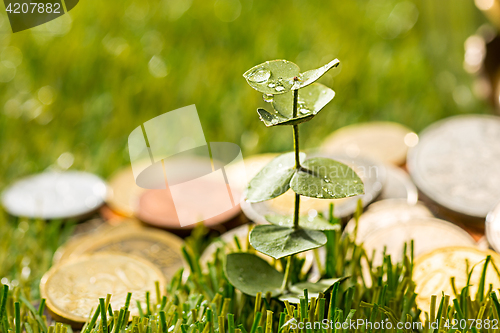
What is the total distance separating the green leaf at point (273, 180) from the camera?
0.72 meters

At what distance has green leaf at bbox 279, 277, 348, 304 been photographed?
2.61 feet

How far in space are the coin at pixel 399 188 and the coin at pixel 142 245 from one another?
60cm

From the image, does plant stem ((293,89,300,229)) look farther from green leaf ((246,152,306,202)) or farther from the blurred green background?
the blurred green background

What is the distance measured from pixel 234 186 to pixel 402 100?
104cm

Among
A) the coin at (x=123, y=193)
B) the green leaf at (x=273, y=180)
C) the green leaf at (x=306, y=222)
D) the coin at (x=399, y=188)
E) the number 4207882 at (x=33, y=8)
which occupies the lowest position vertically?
the coin at (x=399, y=188)

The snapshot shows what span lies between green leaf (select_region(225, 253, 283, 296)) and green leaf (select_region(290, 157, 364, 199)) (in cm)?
22

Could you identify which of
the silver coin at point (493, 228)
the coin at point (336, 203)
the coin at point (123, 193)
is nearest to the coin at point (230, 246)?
the coin at point (336, 203)

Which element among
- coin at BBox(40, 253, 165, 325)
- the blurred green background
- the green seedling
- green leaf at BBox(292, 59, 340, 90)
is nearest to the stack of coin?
coin at BBox(40, 253, 165, 325)

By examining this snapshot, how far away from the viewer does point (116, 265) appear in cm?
113

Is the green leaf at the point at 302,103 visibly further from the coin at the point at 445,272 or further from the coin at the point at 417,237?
the coin at the point at 417,237

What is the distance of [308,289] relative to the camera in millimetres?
822

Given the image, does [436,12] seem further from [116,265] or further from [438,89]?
[116,265]

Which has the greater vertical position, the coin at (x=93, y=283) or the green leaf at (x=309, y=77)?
the green leaf at (x=309, y=77)

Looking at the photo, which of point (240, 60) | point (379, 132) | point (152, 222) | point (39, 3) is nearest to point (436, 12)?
point (379, 132)
